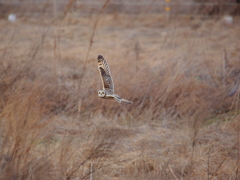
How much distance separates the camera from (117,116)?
5.05m

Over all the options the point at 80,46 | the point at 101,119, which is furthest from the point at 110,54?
the point at 101,119

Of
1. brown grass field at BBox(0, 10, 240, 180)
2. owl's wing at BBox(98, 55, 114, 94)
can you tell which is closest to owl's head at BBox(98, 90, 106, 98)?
owl's wing at BBox(98, 55, 114, 94)

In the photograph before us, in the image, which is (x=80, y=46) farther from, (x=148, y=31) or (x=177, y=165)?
(x=177, y=165)

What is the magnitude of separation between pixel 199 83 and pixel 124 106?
51.6 inches

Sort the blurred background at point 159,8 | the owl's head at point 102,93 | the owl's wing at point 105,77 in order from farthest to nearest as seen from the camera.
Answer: the blurred background at point 159,8 → the owl's wing at point 105,77 → the owl's head at point 102,93

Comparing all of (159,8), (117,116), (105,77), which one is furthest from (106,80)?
(159,8)

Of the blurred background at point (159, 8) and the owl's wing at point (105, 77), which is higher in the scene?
the blurred background at point (159, 8)

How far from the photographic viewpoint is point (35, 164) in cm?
251

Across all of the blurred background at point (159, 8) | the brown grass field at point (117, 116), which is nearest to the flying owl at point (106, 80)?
the brown grass field at point (117, 116)

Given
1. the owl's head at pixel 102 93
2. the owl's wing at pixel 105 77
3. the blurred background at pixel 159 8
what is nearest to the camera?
the owl's head at pixel 102 93

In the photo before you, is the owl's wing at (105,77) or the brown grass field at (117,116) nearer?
the brown grass field at (117,116)

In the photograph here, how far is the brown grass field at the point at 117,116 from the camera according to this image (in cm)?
252

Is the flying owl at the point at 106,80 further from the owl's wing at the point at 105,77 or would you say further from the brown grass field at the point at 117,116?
the brown grass field at the point at 117,116

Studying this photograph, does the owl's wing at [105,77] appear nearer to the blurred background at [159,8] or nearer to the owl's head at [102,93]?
the owl's head at [102,93]
